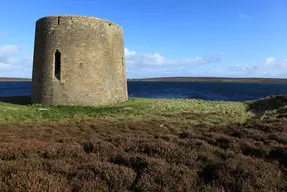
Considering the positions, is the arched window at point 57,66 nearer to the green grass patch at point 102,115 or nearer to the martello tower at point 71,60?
the martello tower at point 71,60

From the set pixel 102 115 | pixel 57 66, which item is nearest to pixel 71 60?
pixel 57 66

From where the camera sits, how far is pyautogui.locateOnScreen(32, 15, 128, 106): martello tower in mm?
24766

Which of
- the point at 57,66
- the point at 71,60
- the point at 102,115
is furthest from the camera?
the point at 57,66

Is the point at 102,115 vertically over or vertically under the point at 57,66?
under

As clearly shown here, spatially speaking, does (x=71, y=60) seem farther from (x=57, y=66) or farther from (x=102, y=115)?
(x=102, y=115)

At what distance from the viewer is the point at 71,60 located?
24.9m

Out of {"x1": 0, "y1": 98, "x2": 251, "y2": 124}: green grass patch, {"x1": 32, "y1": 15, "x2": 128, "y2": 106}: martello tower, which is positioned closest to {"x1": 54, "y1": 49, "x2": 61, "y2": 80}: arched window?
{"x1": 32, "y1": 15, "x2": 128, "y2": 106}: martello tower

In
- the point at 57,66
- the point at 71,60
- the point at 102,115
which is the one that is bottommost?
the point at 102,115

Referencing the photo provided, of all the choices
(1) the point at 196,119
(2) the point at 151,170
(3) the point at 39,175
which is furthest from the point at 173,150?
(1) the point at 196,119

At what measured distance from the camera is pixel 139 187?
14.0 ft

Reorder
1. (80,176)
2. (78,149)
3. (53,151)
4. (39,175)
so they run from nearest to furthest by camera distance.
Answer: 1. (39,175)
2. (80,176)
3. (53,151)
4. (78,149)

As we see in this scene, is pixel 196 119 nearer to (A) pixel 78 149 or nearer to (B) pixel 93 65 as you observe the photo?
(B) pixel 93 65

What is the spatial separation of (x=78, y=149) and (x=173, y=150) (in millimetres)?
2294

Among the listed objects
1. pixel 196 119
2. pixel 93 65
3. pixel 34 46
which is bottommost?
pixel 196 119
